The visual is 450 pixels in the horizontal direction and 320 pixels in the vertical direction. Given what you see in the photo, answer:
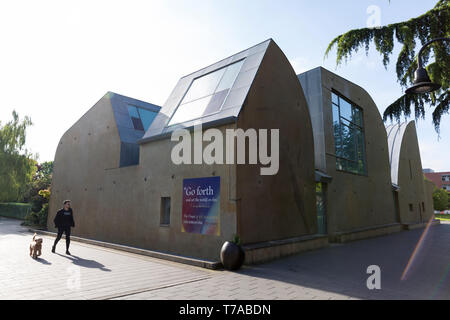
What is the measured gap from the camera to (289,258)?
29.9 feet

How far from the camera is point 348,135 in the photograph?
17.0 meters

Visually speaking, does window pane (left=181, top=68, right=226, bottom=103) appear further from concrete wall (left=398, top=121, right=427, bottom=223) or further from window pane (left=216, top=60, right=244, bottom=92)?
concrete wall (left=398, top=121, right=427, bottom=223)

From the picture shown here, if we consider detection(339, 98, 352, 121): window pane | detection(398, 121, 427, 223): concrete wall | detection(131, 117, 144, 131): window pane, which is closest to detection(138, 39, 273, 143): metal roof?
detection(131, 117, 144, 131): window pane

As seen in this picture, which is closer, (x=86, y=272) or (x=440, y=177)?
(x=86, y=272)

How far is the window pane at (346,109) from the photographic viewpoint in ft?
55.2

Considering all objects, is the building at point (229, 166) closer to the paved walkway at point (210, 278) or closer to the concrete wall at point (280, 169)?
the concrete wall at point (280, 169)

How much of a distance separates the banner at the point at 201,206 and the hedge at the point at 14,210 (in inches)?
1235

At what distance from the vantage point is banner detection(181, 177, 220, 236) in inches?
346

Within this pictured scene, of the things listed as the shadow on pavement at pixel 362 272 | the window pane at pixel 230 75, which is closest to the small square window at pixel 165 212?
the shadow on pavement at pixel 362 272

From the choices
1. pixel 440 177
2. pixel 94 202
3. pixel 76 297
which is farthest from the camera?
pixel 440 177

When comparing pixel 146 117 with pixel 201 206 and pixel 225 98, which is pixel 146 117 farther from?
pixel 201 206
